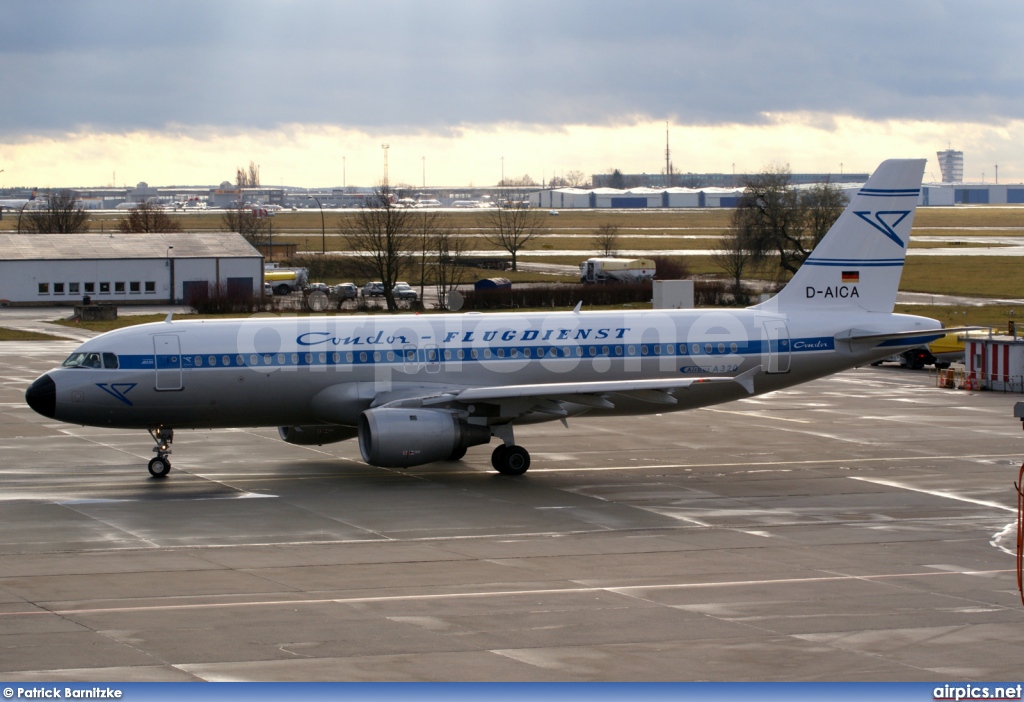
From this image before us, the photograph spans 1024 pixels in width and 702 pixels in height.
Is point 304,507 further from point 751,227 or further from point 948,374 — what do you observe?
point 751,227

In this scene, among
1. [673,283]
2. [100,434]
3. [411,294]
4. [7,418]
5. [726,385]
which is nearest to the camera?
[726,385]

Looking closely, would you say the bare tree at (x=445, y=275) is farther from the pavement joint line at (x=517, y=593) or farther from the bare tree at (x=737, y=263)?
the pavement joint line at (x=517, y=593)

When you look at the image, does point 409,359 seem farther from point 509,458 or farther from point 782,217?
point 782,217

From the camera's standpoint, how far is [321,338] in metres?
34.4

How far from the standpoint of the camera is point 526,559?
2506cm

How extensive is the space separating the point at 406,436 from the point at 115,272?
245ft

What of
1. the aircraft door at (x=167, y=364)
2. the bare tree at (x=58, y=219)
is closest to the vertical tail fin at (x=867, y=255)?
the aircraft door at (x=167, y=364)

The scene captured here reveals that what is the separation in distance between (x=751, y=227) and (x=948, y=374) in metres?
53.7

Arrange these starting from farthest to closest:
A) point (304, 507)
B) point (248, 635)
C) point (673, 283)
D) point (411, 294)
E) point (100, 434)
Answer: point (411, 294) → point (673, 283) → point (100, 434) → point (304, 507) → point (248, 635)

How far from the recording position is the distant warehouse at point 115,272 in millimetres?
98500

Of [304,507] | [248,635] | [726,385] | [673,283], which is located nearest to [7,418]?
[304,507]

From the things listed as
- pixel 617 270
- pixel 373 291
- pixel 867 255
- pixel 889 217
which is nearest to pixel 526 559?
pixel 867 255

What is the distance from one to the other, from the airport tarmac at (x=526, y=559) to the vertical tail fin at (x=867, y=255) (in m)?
4.89

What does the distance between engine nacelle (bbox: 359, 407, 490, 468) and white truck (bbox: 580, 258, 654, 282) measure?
77.8 metres
